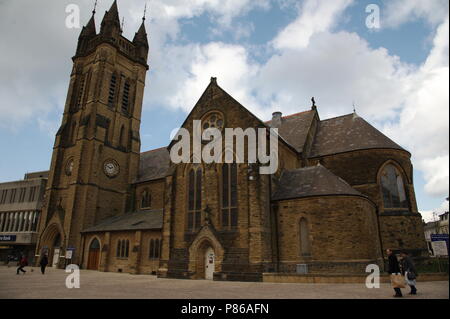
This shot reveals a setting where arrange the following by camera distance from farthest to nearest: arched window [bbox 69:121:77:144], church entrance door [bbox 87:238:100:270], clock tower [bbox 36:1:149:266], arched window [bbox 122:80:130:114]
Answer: arched window [bbox 122:80:130:114], arched window [bbox 69:121:77:144], clock tower [bbox 36:1:149:266], church entrance door [bbox 87:238:100:270]

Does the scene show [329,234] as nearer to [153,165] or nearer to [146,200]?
[146,200]

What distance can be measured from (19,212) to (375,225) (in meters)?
45.5

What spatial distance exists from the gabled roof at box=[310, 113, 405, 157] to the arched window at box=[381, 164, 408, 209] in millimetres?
2070

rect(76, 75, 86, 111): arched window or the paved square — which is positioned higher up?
rect(76, 75, 86, 111): arched window

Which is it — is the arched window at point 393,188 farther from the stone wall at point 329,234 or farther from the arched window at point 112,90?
the arched window at point 112,90

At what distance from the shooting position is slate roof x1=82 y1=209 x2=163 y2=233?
27281 millimetres

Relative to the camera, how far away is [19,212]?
42.6 m

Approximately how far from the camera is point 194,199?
74.2 ft

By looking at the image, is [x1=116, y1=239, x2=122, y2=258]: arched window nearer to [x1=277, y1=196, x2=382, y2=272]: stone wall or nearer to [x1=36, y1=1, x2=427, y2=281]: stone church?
[x1=36, y1=1, x2=427, y2=281]: stone church

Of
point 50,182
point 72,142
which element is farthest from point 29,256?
point 72,142

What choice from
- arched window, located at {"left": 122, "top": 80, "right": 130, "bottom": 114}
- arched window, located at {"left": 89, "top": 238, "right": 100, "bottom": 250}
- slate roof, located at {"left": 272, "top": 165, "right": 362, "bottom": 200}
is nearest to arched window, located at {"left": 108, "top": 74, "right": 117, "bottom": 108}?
arched window, located at {"left": 122, "top": 80, "right": 130, "bottom": 114}
